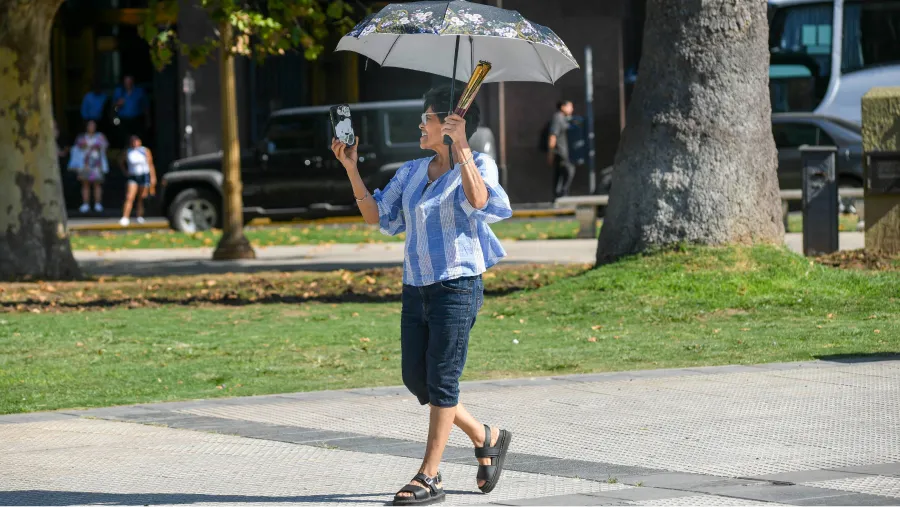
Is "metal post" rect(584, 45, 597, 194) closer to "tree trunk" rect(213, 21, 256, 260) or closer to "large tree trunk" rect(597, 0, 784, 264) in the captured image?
"tree trunk" rect(213, 21, 256, 260)

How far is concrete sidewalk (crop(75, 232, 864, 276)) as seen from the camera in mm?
17422

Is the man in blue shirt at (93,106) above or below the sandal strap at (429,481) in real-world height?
above

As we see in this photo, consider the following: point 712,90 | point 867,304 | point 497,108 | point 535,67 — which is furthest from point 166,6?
point 497,108

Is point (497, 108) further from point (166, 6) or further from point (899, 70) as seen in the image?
point (166, 6)

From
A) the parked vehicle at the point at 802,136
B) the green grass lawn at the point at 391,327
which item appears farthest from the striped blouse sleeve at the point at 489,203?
the parked vehicle at the point at 802,136

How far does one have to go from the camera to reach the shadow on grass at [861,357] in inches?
356

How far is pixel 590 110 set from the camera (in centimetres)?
3014

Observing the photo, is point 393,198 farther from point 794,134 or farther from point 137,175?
point 137,175

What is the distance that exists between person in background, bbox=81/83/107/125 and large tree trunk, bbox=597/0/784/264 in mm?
19816

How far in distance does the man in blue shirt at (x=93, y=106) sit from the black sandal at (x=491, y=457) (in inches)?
1033

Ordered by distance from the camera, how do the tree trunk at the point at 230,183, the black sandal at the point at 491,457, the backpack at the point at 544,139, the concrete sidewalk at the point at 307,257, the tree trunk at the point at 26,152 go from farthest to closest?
the backpack at the point at 544,139, the tree trunk at the point at 230,183, the concrete sidewalk at the point at 307,257, the tree trunk at the point at 26,152, the black sandal at the point at 491,457

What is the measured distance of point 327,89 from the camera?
103 feet

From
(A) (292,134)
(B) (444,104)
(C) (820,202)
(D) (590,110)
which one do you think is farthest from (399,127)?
(B) (444,104)

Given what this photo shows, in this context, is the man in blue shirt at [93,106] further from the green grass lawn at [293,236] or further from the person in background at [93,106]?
the green grass lawn at [293,236]
